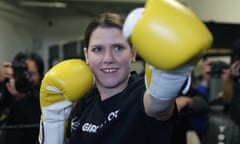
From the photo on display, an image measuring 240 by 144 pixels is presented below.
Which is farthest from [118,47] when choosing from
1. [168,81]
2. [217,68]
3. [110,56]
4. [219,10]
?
[219,10]

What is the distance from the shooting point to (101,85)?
1289mm

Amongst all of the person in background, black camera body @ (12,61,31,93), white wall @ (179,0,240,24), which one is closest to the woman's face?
the person in background

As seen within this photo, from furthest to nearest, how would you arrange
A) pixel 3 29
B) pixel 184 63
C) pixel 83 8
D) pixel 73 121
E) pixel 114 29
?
pixel 83 8, pixel 3 29, pixel 73 121, pixel 114 29, pixel 184 63

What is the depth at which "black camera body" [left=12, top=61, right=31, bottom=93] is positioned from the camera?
90.1 inches

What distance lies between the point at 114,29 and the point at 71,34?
6450mm

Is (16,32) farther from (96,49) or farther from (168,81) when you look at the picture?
(168,81)

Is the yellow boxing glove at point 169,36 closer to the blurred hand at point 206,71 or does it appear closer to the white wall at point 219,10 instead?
the white wall at point 219,10

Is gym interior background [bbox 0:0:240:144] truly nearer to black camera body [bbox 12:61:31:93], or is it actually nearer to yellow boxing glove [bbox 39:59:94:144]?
black camera body [bbox 12:61:31:93]

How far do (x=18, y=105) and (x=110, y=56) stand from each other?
1323 millimetres

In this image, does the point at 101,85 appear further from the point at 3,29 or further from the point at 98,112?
the point at 3,29

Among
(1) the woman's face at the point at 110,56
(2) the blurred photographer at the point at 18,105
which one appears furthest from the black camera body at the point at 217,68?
(1) the woman's face at the point at 110,56

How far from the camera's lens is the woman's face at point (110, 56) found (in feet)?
3.88

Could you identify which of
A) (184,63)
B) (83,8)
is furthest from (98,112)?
(83,8)

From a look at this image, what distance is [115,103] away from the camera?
122 centimetres
